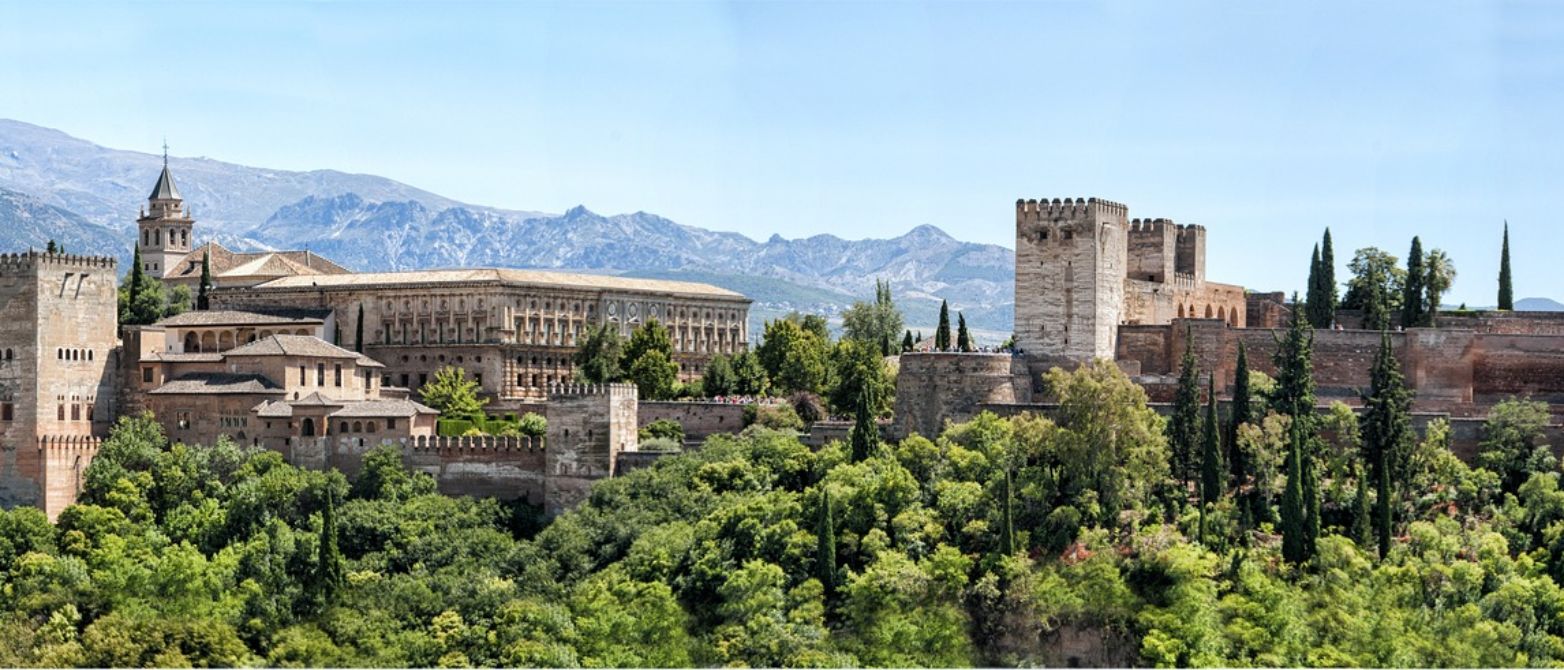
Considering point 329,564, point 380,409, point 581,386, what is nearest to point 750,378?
point 581,386

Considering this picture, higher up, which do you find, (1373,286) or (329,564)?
(1373,286)

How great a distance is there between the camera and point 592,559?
205 feet

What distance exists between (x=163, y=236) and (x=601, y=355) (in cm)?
4030

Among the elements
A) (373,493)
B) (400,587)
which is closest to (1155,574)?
(400,587)

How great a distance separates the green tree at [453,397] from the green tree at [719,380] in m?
8.17

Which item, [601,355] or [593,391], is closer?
[593,391]

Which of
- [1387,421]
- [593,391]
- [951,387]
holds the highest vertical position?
[951,387]

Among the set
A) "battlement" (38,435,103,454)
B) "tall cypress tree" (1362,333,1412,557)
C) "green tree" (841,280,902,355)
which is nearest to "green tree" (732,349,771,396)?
"green tree" (841,280,902,355)

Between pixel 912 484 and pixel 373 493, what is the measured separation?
16.9 meters

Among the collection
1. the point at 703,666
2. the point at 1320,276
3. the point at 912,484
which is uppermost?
the point at 1320,276

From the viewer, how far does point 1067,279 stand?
67438mm

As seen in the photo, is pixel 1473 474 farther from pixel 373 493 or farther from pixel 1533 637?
pixel 373 493

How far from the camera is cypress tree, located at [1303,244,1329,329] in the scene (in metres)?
75.8

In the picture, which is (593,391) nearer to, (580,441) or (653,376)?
(580,441)
